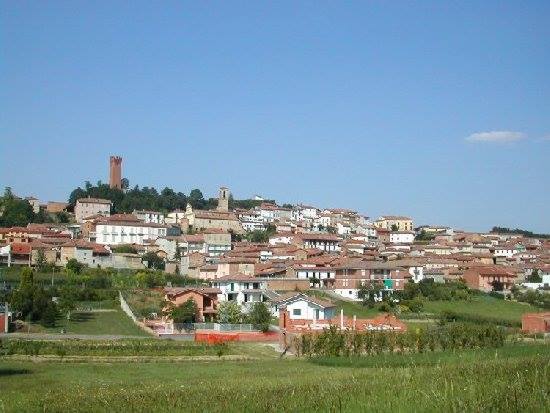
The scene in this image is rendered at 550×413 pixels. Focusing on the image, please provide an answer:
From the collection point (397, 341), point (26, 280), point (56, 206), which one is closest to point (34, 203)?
point (56, 206)

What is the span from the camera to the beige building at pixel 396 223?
137 m

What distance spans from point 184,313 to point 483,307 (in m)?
23.6

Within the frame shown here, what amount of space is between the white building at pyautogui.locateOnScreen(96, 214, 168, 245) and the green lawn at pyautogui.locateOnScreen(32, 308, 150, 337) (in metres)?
44.8

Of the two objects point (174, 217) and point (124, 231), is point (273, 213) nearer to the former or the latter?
point (174, 217)

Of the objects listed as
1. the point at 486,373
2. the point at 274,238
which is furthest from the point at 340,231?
the point at 486,373

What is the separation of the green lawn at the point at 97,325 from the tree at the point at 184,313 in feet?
7.64

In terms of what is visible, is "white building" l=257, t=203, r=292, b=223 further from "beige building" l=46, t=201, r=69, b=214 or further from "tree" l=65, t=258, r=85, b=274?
"tree" l=65, t=258, r=85, b=274

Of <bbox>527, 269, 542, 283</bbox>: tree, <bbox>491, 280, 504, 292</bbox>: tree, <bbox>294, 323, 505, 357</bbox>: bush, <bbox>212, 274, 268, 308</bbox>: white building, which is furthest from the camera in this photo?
<bbox>527, 269, 542, 283</bbox>: tree

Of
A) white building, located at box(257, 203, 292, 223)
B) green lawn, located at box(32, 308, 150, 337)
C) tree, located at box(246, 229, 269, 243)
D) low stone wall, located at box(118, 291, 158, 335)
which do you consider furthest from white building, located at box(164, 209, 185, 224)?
green lawn, located at box(32, 308, 150, 337)

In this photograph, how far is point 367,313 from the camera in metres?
50.3

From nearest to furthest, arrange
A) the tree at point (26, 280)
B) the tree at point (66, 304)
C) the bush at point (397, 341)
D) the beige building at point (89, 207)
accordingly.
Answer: the bush at point (397, 341) → the tree at point (26, 280) → the tree at point (66, 304) → the beige building at point (89, 207)

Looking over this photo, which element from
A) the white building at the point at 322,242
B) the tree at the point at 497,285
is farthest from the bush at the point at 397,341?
the white building at the point at 322,242

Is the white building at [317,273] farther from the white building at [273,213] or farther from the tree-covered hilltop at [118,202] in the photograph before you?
the white building at [273,213]

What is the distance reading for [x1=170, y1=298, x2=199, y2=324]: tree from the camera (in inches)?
1745
